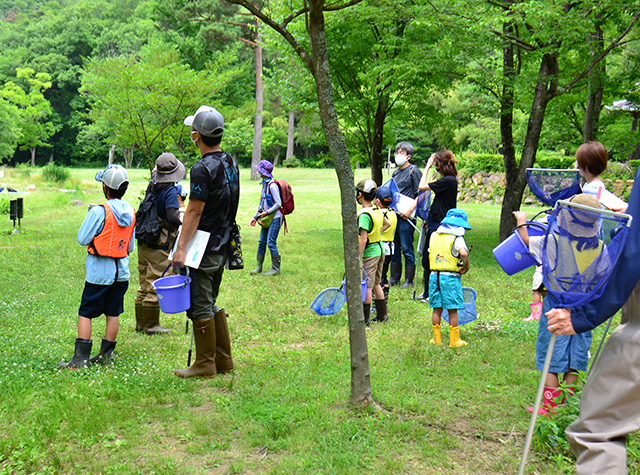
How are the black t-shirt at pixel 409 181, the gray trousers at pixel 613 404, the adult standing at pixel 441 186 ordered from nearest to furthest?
the gray trousers at pixel 613 404 < the adult standing at pixel 441 186 < the black t-shirt at pixel 409 181

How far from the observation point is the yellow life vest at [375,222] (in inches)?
252

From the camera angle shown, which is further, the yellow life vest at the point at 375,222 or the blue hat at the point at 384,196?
the blue hat at the point at 384,196

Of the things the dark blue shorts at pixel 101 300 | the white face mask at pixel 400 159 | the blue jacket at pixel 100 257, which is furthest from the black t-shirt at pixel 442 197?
the dark blue shorts at pixel 101 300

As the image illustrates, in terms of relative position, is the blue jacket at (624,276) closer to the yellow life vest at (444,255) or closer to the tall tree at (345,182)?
the tall tree at (345,182)

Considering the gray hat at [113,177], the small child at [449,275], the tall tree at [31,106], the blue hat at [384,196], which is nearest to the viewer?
the gray hat at [113,177]

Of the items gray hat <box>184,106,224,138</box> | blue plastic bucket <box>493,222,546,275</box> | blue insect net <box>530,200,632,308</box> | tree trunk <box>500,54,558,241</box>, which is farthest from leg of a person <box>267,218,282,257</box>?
blue insect net <box>530,200,632,308</box>

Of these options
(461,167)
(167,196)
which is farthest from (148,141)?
(461,167)

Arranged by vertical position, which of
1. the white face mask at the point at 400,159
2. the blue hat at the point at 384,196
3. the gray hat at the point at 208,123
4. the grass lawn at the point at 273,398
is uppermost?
the gray hat at the point at 208,123

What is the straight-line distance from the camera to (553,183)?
452 centimetres

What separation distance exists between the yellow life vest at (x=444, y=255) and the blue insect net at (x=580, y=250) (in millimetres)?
2988

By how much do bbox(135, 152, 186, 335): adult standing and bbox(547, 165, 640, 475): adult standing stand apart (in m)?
4.59

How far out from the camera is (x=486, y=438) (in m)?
3.71

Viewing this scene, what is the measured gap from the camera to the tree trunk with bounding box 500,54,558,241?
10688 millimetres

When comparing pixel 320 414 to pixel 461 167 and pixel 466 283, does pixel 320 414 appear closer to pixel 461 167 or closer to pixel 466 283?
pixel 466 283
